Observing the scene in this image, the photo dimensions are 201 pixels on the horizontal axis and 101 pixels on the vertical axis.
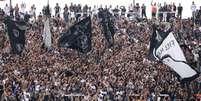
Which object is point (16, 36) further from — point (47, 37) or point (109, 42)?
point (109, 42)

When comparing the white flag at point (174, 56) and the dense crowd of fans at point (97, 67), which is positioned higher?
the white flag at point (174, 56)

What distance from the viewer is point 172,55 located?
29.1 metres

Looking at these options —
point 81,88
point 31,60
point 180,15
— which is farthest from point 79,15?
point 81,88

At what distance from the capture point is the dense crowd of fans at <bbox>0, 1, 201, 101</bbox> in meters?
31.7

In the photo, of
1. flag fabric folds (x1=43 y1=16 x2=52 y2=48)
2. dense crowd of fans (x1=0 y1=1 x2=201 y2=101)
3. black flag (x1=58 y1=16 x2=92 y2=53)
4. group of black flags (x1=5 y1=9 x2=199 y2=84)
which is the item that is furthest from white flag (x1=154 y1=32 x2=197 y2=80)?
flag fabric folds (x1=43 y1=16 x2=52 y2=48)

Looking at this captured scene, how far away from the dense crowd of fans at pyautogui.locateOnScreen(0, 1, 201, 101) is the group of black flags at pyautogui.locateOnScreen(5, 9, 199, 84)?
1.17 metres

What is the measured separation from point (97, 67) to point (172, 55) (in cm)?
799

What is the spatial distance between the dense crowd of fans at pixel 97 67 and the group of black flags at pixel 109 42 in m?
1.17

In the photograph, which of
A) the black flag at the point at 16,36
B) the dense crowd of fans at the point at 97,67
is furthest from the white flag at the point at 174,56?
the black flag at the point at 16,36

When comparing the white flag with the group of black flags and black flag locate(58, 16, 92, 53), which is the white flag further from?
black flag locate(58, 16, 92, 53)

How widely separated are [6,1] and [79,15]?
766 cm

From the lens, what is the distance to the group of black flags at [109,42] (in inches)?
1118

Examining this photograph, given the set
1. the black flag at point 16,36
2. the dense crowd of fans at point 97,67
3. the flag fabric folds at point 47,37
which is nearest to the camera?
the dense crowd of fans at point 97,67

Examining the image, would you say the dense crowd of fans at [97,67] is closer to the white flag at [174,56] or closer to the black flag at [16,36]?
the black flag at [16,36]
